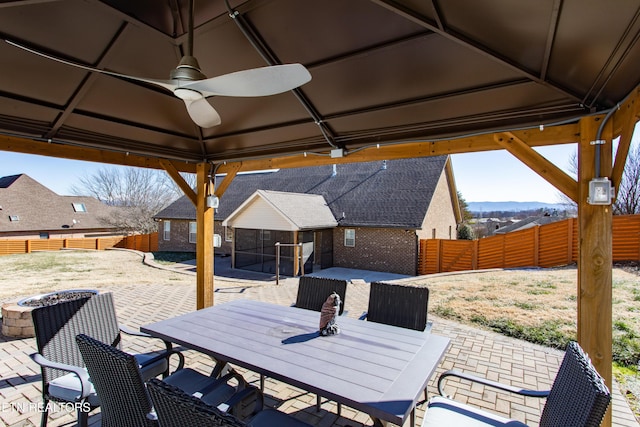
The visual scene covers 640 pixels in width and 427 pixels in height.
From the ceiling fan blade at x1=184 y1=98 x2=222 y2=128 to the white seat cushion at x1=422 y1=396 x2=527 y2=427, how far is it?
3.03 metres

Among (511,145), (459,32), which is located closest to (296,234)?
(511,145)

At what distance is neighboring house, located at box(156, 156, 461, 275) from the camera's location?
14109mm

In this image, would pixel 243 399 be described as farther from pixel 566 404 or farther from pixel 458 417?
pixel 566 404

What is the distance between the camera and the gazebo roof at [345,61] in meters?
2.21

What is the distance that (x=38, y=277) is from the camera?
11141mm

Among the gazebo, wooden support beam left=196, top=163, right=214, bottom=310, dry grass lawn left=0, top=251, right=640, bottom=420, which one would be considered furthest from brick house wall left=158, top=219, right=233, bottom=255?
the gazebo

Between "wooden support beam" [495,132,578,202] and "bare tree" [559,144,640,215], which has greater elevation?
"bare tree" [559,144,640,215]

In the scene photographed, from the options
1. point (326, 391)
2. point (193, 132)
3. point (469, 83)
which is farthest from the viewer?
point (193, 132)

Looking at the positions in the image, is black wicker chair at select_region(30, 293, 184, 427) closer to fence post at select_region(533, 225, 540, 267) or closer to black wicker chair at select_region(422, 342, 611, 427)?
black wicker chair at select_region(422, 342, 611, 427)

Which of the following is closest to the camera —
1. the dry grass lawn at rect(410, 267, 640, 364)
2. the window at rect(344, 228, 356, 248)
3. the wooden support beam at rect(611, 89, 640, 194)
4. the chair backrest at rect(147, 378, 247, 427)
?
the chair backrest at rect(147, 378, 247, 427)

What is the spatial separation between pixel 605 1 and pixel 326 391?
275cm

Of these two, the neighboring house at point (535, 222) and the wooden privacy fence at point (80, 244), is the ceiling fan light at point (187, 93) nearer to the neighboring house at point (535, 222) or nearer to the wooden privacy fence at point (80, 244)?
the wooden privacy fence at point (80, 244)

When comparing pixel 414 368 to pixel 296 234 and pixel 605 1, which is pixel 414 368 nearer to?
pixel 605 1

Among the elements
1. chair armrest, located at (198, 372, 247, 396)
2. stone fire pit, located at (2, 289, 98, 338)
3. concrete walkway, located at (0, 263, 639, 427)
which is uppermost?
chair armrest, located at (198, 372, 247, 396)
